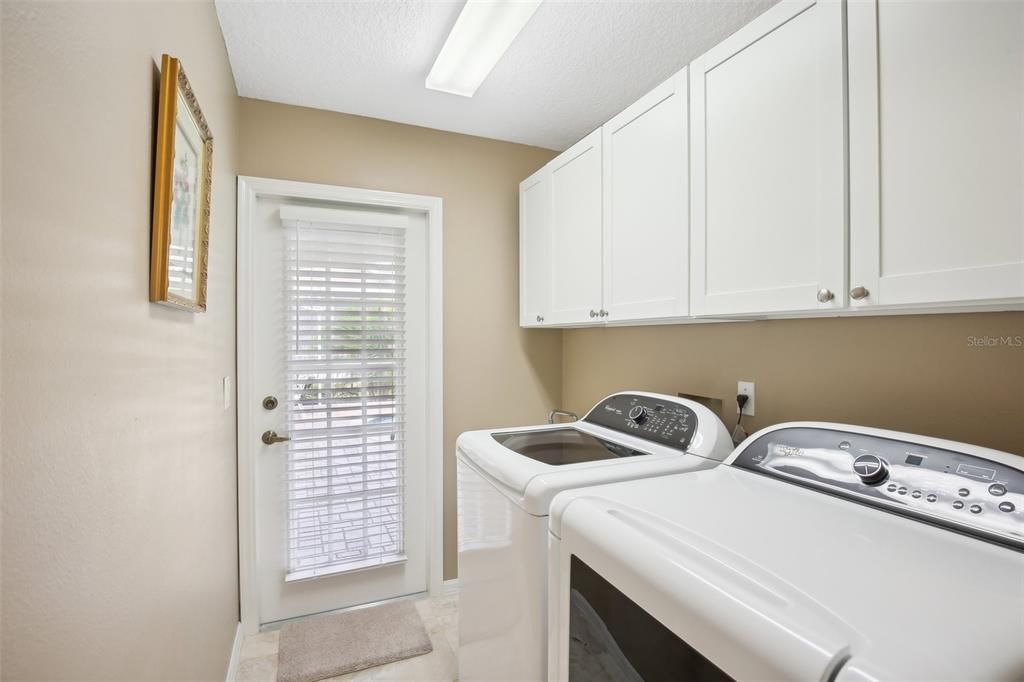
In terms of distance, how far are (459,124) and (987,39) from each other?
6.61 feet

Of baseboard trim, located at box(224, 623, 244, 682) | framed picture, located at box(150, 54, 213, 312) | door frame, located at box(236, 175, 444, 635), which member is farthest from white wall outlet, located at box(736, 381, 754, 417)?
baseboard trim, located at box(224, 623, 244, 682)

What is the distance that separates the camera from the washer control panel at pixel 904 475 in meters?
0.83

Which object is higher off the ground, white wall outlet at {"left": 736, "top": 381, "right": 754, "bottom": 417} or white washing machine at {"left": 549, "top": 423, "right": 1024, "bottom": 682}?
white wall outlet at {"left": 736, "top": 381, "right": 754, "bottom": 417}

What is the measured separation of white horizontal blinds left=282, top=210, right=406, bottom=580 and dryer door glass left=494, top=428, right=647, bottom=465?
3.18 feet

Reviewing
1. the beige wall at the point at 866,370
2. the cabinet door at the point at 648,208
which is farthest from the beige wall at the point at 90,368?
the beige wall at the point at 866,370

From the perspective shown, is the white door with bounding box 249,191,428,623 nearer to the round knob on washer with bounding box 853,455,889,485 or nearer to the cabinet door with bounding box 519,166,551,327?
the cabinet door with bounding box 519,166,551,327

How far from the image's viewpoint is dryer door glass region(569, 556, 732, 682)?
27.3 inches

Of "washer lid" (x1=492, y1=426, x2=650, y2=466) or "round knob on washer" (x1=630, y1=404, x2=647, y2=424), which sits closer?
"washer lid" (x1=492, y1=426, x2=650, y2=466)

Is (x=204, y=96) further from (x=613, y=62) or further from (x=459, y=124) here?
(x=613, y=62)

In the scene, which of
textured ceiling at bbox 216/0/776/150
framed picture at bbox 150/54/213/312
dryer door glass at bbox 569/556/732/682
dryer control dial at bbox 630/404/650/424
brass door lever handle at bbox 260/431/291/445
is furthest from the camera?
brass door lever handle at bbox 260/431/291/445

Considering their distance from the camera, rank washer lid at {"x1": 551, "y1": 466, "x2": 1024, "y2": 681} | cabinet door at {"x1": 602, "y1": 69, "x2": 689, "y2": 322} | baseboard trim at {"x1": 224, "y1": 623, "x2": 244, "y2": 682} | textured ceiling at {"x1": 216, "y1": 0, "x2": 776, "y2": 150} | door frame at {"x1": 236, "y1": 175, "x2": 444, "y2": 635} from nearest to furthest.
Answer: washer lid at {"x1": 551, "y1": 466, "x2": 1024, "y2": 681} → cabinet door at {"x1": 602, "y1": 69, "x2": 689, "y2": 322} → textured ceiling at {"x1": 216, "y1": 0, "x2": 776, "y2": 150} → baseboard trim at {"x1": 224, "y1": 623, "x2": 244, "y2": 682} → door frame at {"x1": 236, "y1": 175, "x2": 444, "y2": 635}

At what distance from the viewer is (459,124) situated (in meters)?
2.44

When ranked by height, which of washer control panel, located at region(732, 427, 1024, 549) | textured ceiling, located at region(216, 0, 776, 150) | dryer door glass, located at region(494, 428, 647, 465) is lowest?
dryer door glass, located at region(494, 428, 647, 465)

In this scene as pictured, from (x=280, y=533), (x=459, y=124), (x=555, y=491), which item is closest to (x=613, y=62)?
(x=459, y=124)
